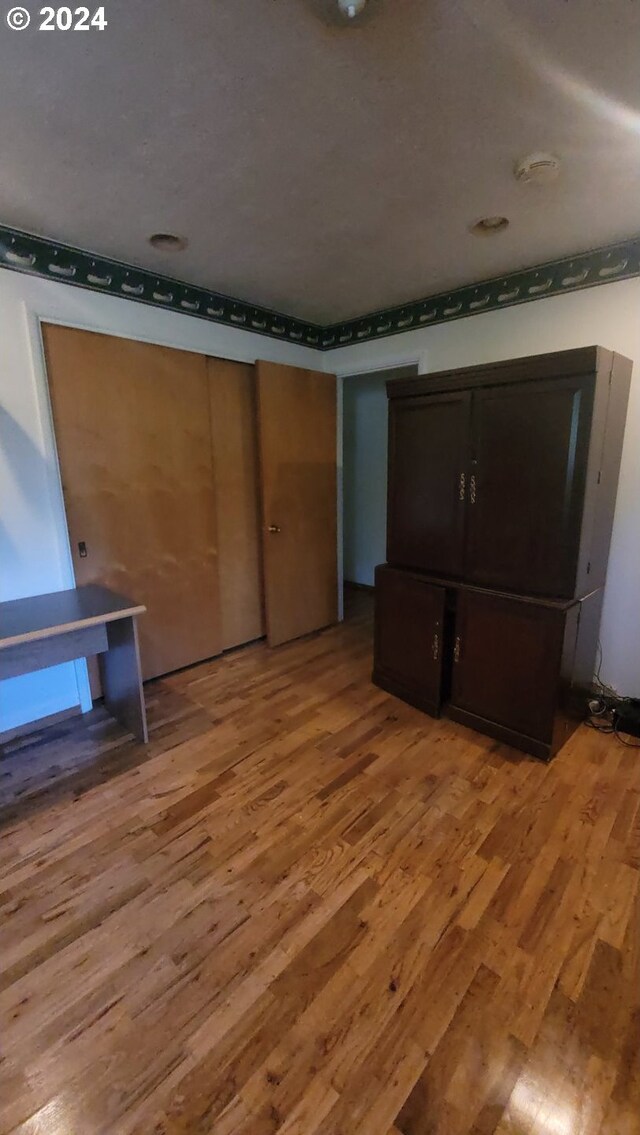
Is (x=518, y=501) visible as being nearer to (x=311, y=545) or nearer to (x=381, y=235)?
(x=381, y=235)

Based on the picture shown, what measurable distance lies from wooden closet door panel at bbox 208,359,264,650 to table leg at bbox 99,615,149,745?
0.93 metres

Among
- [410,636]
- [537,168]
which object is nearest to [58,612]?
[410,636]

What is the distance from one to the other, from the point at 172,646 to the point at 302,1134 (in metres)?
2.36

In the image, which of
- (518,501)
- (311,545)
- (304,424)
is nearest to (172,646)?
(311,545)

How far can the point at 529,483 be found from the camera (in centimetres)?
204

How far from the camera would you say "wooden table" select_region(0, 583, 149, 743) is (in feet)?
6.45

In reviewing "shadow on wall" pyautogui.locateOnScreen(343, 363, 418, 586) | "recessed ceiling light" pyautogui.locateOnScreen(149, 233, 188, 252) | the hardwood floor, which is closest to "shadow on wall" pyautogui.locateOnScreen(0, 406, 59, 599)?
the hardwood floor

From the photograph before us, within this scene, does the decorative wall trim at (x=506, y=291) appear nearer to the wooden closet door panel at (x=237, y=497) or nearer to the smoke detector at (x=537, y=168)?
the smoke detector at (x=537, y=168)

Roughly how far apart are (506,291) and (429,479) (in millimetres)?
1285

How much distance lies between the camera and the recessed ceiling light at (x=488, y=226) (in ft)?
6.73

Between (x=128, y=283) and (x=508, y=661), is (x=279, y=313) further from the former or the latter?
(x=508, y=661)

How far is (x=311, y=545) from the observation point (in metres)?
3.62

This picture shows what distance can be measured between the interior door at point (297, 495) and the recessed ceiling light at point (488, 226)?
1479 mm

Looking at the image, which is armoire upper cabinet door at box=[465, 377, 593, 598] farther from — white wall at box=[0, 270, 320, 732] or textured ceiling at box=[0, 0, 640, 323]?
white wall at box=[0, 270, 320, 732]
